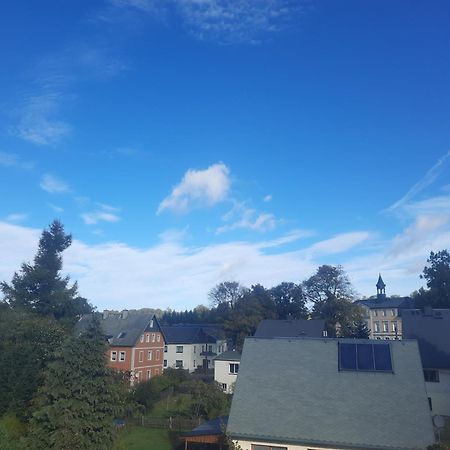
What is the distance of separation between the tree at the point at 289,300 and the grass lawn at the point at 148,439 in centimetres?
4334

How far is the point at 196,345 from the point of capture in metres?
74.8

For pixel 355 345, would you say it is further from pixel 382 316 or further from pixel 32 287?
pixel 382 316

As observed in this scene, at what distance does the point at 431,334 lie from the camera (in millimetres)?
37594

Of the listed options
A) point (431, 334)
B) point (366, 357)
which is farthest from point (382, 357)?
point (431, 334)

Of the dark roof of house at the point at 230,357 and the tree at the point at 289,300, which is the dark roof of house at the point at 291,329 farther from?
the tree at the point at 289,300

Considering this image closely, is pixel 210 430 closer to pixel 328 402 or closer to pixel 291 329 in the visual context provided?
pixel 328 402

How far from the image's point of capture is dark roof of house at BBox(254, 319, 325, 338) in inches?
2095

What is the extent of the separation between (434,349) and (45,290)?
39406 mm

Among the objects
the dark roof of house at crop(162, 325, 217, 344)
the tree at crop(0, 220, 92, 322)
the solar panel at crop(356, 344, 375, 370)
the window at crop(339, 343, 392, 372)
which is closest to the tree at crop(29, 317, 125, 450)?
the window at crop(339, 343, 392, 372)

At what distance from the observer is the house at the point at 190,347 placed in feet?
238

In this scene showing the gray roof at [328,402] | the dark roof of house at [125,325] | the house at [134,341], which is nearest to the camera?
the gray roof at [328,402]

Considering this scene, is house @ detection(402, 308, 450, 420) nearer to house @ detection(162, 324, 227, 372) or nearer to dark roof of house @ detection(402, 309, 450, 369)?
dark roof of house @ detection(402, 309, 450, 369)

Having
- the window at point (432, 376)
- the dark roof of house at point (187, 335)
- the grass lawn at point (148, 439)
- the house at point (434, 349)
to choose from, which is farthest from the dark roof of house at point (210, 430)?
the dark roof of house at point (187, 335)

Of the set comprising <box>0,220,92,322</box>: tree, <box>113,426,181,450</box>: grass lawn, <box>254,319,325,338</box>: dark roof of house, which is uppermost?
<box>0,220,92,322</box>: tree
